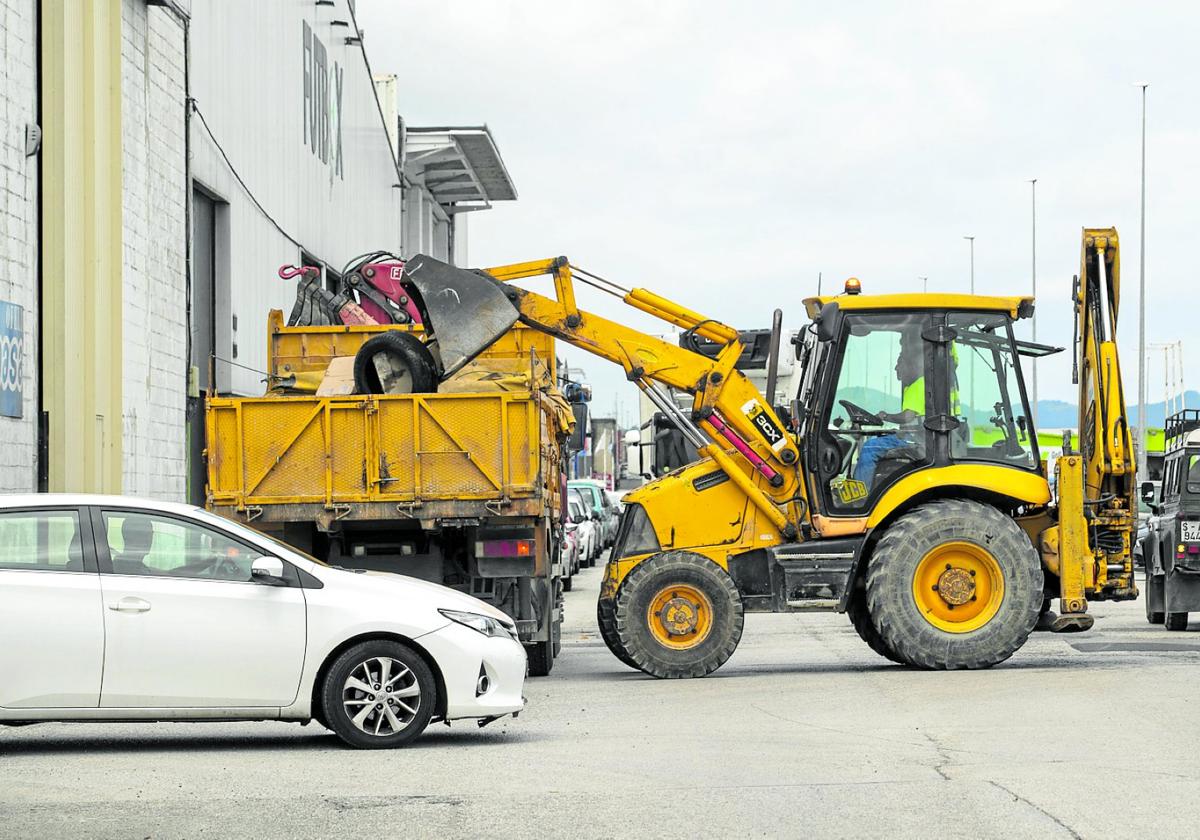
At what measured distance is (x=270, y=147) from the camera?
98.7 feet

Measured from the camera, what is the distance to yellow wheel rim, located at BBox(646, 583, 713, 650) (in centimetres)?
1570

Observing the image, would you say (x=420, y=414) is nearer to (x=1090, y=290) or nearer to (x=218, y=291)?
(x=1090, y=290)

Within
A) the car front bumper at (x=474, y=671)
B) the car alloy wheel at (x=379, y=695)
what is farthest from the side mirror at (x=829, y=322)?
the car alloy wheel at (x=379, y=695)

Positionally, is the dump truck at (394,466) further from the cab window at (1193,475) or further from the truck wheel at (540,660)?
the cab window at (1193,475)

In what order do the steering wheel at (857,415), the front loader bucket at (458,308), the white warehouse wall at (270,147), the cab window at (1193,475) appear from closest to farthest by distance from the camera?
1. the front loader bucket at (458,308)
2. the steering wheel at (857,415)
3. the cab window at (1193,475)
4. the white warehouse wall at (270,147)

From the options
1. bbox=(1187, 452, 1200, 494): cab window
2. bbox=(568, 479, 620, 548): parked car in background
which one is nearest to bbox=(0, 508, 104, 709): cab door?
bbox=(1187, 452, 1200, 494): cab window

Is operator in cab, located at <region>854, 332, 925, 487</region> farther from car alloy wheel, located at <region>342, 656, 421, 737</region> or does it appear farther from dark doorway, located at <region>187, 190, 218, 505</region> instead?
dark doorway, located at <region>187, 190, 218, 505</region>

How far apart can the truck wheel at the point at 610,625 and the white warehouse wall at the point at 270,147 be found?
10982 millimetres

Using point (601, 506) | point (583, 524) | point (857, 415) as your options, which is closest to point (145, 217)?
point (857, 415)

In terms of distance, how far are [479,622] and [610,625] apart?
16.8 feet

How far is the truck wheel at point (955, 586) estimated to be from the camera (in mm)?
15672

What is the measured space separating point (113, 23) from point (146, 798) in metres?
14.1

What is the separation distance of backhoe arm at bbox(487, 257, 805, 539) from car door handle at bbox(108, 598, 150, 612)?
6.18 meters

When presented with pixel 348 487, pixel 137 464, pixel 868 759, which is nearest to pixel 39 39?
pixel 137 464
